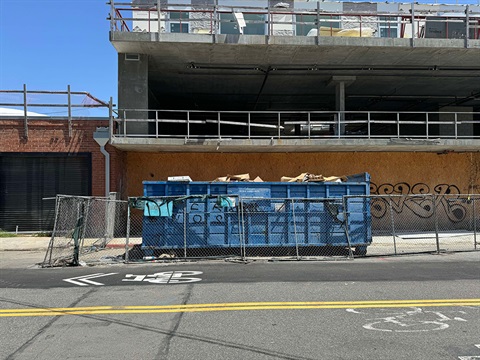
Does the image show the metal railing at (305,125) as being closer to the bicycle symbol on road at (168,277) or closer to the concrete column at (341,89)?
the concrete column at (341,89)

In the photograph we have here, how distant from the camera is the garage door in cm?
1633

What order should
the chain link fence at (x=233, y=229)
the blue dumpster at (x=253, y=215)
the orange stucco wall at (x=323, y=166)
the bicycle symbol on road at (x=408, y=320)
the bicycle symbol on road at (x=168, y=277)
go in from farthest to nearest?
1. the orange stucco wall at (x=323, y=166)
2. the blue dumpster at (x=253, y=215)
3. the chain link fence at (x=233, y=229)
4. the bicycle symbol on road at (x=168, y=277)
5. the bicycle symbol on road at (x=408, y=320)

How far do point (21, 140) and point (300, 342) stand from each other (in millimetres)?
15094

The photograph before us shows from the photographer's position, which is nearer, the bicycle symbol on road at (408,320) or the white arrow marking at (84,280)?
the bicycle symbol on road at (408,320)

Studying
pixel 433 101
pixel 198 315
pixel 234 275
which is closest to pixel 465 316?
pixel 198 315

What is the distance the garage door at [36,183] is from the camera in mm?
16328

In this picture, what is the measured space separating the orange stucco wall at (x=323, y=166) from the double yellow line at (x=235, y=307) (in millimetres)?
11675

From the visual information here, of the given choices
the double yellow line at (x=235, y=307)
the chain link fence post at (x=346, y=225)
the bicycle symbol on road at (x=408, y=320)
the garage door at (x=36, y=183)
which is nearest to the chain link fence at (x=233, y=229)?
the chain link fence post at (x=346, y=225)

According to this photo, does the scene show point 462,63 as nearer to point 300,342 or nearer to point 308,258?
point 308,258

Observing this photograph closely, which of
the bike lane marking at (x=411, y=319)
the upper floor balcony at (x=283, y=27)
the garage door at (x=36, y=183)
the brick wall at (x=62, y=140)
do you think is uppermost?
the upper floor balcony at (x=283, y=27)

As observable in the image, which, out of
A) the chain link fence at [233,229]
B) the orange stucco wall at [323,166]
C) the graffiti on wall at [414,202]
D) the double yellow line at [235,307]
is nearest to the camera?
the double yellow line at [235,307]

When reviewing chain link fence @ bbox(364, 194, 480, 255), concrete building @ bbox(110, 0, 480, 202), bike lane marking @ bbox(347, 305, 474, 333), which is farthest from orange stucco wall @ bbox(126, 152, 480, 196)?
bike lane marking @ bbox(347, 305, 474, 333)

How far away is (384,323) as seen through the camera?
5.59m

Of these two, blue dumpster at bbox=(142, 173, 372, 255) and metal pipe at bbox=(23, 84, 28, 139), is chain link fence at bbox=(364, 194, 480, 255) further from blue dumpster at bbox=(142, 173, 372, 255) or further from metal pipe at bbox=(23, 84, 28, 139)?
metal pipe at bbox=(23, 84, 28, 139)
